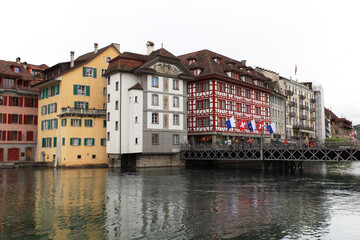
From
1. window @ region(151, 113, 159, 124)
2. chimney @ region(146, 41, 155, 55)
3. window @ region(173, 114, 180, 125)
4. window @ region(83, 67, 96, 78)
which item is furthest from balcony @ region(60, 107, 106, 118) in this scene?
chimney @ region(146, 41, 155, 55)

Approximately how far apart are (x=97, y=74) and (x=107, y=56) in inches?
133

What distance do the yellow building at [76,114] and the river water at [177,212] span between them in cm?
2303

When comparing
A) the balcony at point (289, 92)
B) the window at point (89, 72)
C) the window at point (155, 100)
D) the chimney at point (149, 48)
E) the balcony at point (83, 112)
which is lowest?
the balcony at point (83, 112)

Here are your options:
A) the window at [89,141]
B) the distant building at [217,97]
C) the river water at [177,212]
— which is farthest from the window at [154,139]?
the river water at [177,212]

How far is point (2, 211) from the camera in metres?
19.1

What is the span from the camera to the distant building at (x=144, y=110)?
169ft

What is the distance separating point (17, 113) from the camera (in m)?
57.9

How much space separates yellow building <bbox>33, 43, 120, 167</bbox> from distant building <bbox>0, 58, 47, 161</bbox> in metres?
2.24

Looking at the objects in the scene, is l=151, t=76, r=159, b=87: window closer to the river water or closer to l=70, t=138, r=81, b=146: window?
l=70, t=138, r=81, b=146: window

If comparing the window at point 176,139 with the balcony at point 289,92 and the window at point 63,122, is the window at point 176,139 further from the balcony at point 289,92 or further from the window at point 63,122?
the balcony at point 289,92

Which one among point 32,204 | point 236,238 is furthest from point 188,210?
point 32,204

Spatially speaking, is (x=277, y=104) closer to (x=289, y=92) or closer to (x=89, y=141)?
(x=289, y=92)

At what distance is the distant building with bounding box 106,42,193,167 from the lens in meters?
51.5

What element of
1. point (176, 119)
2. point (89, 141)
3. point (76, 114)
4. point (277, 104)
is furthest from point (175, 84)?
point (277, 104)
